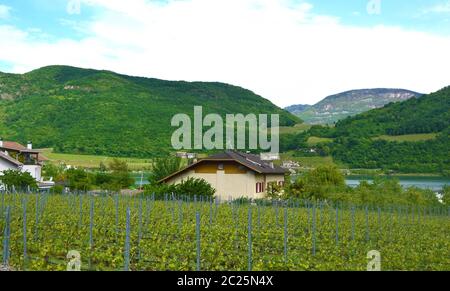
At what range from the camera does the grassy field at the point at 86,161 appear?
83.4 meters

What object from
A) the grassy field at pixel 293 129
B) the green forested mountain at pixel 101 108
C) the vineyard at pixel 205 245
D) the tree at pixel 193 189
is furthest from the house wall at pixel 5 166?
the grassy field at pixel 293 129

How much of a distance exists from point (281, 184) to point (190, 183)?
11.7 meters

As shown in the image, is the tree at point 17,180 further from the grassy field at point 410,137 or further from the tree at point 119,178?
the grassy field at point 410,137

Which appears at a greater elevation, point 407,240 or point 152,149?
point 152,149

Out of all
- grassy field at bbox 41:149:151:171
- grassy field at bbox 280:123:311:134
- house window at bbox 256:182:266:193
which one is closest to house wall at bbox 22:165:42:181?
house window at bbox 256:182:266:193

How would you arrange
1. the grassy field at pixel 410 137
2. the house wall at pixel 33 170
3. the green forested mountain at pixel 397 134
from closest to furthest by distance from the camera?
the house wall at pixel 33 170 < the green forested mountain at pixel 397 134 < the grassy field at pixel 410 137

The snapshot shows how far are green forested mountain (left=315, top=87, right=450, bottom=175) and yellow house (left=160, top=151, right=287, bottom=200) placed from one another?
59373mm

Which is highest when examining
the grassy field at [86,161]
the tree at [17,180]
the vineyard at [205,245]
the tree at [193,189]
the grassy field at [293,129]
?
the grassy field at [293,129]

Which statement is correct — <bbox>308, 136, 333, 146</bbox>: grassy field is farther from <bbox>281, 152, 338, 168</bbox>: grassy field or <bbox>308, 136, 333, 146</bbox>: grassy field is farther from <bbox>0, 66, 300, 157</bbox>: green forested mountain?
<bbox>0, 66, 300, 157</bbox>: green forested mountain

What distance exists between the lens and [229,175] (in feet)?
130

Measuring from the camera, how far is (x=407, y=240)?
16531 mm
